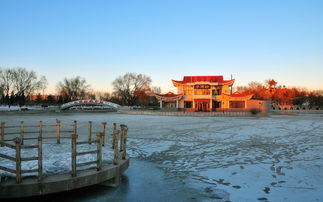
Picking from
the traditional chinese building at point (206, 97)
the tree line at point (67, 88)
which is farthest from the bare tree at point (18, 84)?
the traditional chinese building at point (206, 97)

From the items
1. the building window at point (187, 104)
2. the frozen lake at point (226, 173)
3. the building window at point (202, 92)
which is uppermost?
the building window at point (202, 92)

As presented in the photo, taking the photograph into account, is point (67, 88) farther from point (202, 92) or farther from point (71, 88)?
point (202, 92)

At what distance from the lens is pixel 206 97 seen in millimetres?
51406

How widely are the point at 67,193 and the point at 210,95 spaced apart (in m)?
46.9

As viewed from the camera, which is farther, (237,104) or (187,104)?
(187,104)

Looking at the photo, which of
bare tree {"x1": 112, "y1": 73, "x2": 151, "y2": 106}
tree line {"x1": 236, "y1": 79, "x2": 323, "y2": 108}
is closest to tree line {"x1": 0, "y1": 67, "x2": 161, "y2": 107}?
bare tree {"x1": 112, "y1": 73, "x2": 151, "y2": 106}

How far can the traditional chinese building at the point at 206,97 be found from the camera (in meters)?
50.4

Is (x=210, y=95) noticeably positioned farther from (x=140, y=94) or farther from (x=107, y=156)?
(x=107, y=156)

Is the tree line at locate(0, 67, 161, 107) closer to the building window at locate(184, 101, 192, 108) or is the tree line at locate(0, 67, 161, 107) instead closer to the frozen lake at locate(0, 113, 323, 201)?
the building window at locate(184, 101, 192, 108)

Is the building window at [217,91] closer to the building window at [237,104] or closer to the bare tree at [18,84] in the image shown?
the building window at [237,104]

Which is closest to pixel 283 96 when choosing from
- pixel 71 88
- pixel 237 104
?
pixel 237 104

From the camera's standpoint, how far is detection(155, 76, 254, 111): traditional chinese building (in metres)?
50.4

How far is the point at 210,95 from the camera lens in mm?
51219

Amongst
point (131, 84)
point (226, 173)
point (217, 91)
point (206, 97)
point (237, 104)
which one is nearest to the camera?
point (226, 173)
